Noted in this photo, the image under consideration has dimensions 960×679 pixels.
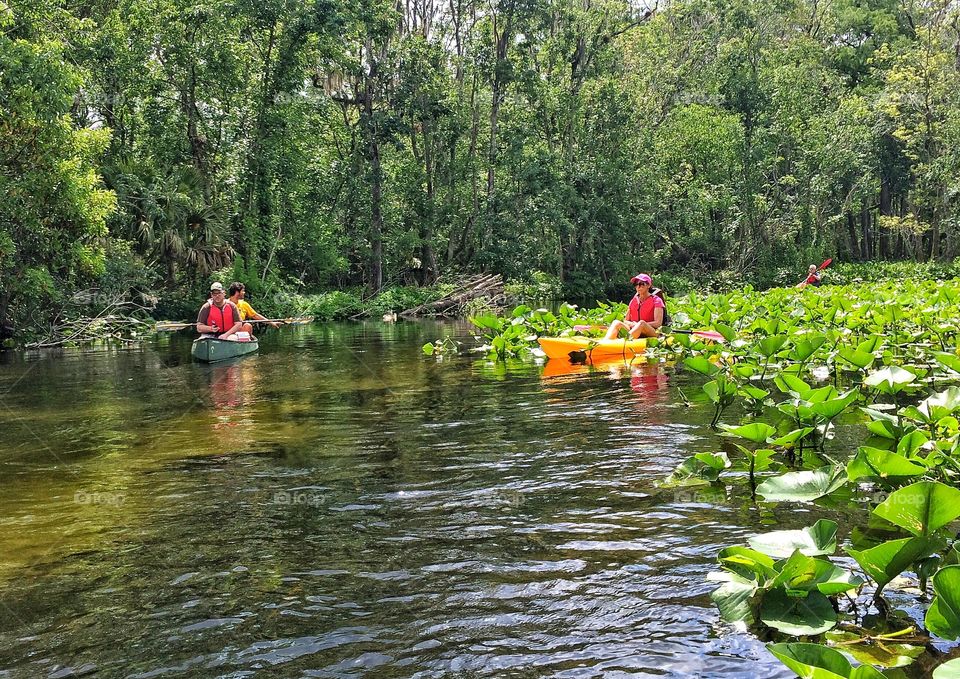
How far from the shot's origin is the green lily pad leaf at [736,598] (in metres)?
2.96

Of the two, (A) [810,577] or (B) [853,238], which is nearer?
(A) [810,577]

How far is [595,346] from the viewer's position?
472 inches

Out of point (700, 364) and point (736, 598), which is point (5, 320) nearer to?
point (700, 364)

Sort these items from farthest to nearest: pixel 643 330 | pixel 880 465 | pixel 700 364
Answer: pixel 643 330 < pixel 700 364 < pixel 880 465

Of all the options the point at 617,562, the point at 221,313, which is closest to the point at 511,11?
the point at 221,313

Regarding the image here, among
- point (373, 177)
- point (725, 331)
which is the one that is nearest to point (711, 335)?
point (725, 331)

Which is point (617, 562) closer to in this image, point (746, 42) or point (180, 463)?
point (180, 463)

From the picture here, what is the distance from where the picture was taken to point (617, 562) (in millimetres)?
3906

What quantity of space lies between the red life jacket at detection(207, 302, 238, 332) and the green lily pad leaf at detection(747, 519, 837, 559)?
42.7 feet

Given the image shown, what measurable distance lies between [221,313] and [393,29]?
18275 millimetres

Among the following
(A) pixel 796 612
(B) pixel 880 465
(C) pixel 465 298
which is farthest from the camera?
(C) pixel 465 298

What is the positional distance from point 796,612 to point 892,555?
38 cm

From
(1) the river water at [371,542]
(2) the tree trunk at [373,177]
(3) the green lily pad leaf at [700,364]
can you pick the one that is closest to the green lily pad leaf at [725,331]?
(1) the river water at [371,542]

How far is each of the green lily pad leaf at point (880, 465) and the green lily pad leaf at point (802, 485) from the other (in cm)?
7
